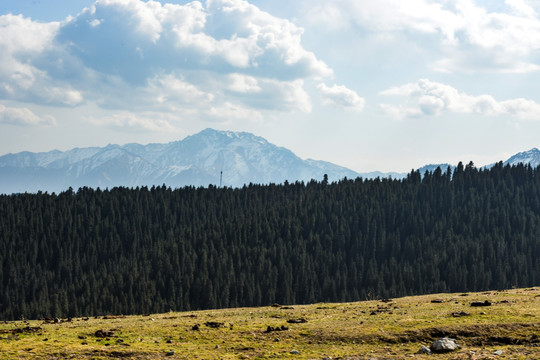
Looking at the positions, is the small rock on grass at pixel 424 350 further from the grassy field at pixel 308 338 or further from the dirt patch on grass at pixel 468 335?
the dirt patch on grass at pixel 468 335

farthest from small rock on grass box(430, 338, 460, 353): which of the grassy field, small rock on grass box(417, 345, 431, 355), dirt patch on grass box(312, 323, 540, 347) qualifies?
dirt patch on grass box(312, 323, 540, 347)

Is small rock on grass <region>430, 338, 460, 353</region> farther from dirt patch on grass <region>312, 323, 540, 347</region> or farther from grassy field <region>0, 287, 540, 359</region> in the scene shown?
dirt patch on grass <region>312, 323, 540, 347</region>

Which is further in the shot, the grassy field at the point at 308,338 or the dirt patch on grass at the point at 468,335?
the dirt patch on grass at the point at 468,335

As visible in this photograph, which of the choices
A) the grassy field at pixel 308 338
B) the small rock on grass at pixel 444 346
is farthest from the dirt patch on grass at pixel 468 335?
the small rock on grass at pixel 444 346

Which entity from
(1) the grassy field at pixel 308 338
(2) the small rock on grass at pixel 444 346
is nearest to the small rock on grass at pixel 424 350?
(2) the small rock on grass at pixel 444 346

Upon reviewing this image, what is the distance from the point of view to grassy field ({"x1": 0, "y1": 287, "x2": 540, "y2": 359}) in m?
32.9

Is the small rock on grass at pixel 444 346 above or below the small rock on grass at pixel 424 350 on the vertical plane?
above

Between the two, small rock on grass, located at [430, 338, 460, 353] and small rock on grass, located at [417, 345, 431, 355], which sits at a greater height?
small rock on grass, located at [430, 338, 460, 353]

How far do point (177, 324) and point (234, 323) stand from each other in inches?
186

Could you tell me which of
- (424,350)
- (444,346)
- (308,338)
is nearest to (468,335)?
(444,346)

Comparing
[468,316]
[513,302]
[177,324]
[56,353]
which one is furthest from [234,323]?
[513,302]

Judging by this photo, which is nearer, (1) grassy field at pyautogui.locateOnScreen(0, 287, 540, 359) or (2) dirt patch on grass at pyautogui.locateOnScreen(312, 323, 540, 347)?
(1) grassy field at pyautogui.locateOnScreen(0, 287, 540, 359)

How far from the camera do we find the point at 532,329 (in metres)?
37.5

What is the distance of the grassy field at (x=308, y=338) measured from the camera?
1296 inches
